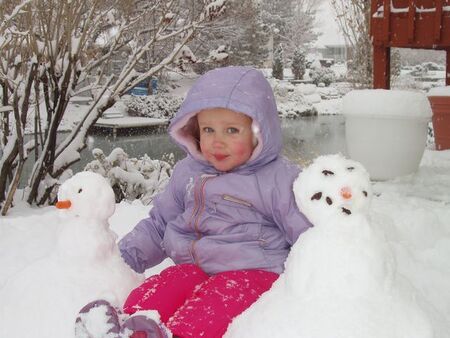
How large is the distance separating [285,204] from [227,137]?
35cm

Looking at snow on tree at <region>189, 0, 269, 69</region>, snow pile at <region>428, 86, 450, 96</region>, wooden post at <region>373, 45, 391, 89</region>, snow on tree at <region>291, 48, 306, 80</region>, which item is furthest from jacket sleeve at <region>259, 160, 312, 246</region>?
snow on tree at <region>291, 48, 306, 80</region>

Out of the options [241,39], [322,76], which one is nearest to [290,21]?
[322,76]

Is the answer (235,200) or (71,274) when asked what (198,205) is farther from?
(71,274)

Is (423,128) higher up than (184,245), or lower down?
lower down

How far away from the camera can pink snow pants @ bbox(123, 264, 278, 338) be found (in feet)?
4.97

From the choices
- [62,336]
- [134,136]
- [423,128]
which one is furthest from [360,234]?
[134,136]

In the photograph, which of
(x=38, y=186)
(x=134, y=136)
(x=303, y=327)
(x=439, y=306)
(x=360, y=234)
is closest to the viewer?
(x=303, y=327)

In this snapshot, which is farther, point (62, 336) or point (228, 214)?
point (228, 214)

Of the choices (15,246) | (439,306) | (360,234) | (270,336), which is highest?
(360,234)

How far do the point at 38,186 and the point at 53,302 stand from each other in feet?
12.8

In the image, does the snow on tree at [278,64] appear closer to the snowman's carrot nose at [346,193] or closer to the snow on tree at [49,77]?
the snow on tree at [49,77]

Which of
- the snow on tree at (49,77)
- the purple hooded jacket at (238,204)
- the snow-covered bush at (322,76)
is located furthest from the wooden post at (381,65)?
the snow-covered bush at (322,76)

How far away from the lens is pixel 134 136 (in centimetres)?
1638

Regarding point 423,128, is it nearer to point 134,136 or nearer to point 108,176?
point 108,176
